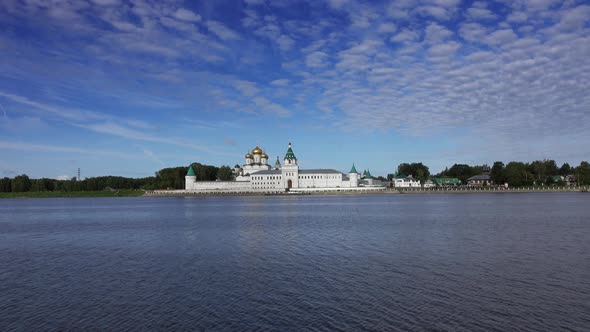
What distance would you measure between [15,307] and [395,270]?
9.26m

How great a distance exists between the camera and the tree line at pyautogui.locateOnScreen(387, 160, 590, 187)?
3890 inches

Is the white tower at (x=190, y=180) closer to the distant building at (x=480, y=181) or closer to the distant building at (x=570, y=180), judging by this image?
the distant building at (x=480, y=181)

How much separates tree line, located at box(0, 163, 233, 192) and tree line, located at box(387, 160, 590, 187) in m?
46.2

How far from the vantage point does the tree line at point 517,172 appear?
9881cm

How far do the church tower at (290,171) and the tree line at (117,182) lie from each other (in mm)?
16241

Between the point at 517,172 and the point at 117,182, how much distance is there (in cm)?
9062

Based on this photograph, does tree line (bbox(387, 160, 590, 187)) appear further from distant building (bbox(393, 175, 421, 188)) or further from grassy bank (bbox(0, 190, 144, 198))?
grassy bank (bbox(0, 190, 144, 198))

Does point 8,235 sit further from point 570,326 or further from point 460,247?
point 570,326

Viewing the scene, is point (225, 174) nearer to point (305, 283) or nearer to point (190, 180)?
point (190, 180)

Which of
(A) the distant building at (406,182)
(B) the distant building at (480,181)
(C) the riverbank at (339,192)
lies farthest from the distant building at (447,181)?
(C) the riverbank at (339,192)

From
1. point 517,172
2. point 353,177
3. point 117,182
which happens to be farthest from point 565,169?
point 117,182

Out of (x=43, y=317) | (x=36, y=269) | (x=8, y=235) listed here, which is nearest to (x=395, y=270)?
(x=43, y=317)

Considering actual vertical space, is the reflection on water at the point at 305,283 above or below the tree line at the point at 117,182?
below

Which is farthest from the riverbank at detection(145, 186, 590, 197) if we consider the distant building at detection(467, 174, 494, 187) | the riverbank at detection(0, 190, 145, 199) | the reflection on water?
the reflection on water
